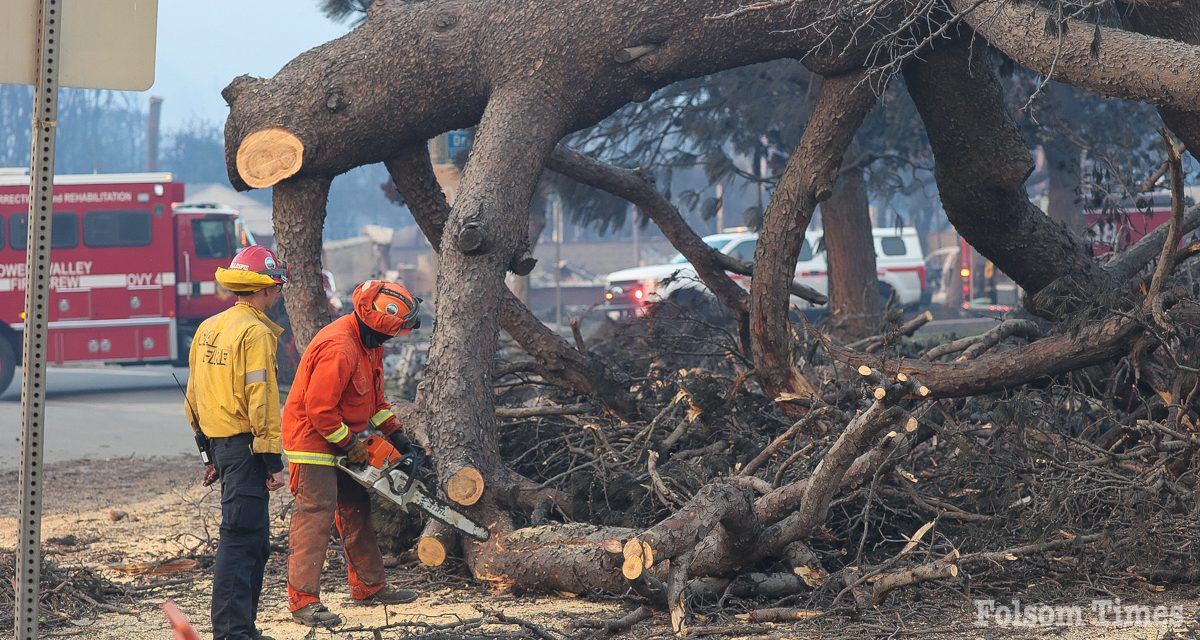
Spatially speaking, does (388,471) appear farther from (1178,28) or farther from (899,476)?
(1178,28)

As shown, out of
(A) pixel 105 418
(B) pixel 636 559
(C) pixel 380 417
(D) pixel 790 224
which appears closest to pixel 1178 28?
(D) pixel 790 224

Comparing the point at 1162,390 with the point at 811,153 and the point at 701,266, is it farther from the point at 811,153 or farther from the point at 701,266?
the point at 701,266

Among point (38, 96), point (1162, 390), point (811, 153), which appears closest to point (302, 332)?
point (811, 153)

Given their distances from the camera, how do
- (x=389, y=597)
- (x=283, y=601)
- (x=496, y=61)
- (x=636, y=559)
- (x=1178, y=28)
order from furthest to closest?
(x=496, y=61)
(x=1178, y=28)
(x=283, y=601)
(x=389, y=597)
(x=636, y=559)

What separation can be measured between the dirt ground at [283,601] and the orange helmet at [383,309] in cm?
125

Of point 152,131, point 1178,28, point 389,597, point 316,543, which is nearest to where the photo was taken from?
point 316,543

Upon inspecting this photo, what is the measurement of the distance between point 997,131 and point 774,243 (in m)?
1.44

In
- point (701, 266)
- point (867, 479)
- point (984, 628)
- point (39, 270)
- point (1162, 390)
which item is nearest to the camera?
point (39, 270)

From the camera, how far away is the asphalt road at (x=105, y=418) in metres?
11.1

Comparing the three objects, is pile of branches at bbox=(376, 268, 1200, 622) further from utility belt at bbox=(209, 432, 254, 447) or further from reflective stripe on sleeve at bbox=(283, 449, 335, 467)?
utility belt at bbox=(209, 432, 254, 447)

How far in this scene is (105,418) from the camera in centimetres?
1355

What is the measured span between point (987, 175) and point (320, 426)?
421cm

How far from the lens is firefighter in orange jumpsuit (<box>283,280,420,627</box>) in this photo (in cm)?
509

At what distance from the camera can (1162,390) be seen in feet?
20.8
